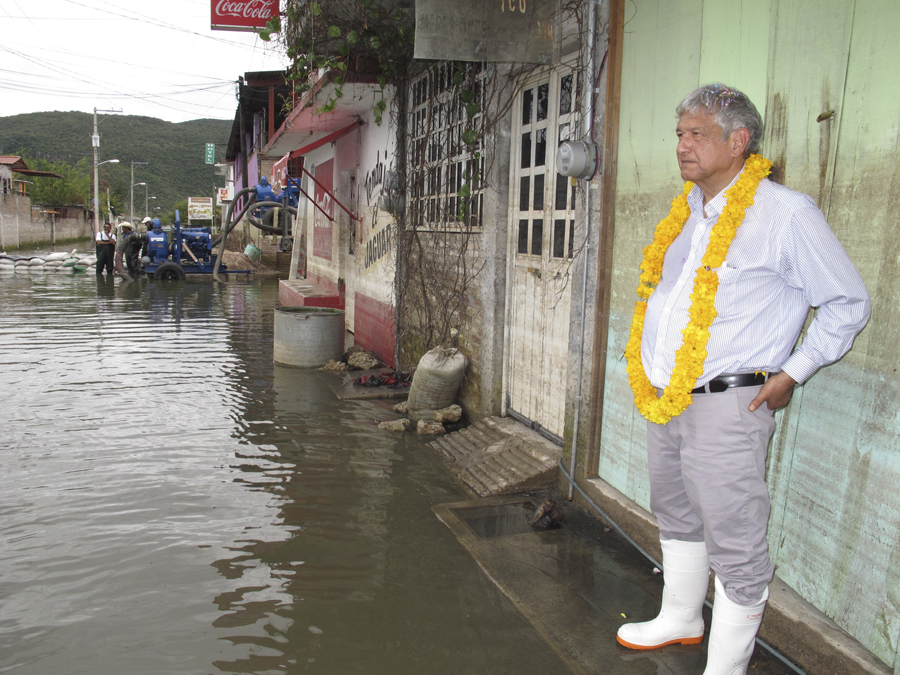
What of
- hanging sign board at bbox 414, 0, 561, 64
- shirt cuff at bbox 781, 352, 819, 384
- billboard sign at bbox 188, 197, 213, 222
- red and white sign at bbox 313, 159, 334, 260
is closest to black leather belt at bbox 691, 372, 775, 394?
shirt cuff at bbox 781, 352, 819, 384

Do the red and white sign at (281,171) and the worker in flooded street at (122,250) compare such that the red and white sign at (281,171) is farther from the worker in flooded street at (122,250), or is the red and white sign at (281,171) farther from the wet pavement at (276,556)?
the worker in flooded street at (122,250)

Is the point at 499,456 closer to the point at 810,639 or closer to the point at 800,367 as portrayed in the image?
the point at 810,639

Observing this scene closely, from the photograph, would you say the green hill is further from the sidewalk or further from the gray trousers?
the gray trousers

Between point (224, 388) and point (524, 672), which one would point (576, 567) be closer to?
point (524, 672)

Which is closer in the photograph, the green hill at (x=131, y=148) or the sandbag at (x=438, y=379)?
the sandbag at (x=438, y=379)

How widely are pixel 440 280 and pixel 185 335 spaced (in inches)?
226

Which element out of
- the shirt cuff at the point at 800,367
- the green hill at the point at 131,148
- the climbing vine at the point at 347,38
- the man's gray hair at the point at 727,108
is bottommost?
the shirt cuff at the point at 800,367

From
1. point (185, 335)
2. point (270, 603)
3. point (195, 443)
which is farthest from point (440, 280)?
point (185, 335)

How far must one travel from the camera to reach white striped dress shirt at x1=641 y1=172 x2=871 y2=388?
2.16m

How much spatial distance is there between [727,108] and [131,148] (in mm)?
95866

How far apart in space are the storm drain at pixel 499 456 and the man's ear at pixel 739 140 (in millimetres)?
2702

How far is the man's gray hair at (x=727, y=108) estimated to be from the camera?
7.57 feet

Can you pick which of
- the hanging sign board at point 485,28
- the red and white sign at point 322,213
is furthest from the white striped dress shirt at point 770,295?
the red and white sign at point 322,213

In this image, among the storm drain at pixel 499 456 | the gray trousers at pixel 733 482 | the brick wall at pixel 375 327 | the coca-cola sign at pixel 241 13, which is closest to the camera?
the gray trousers at pixel 733 482
